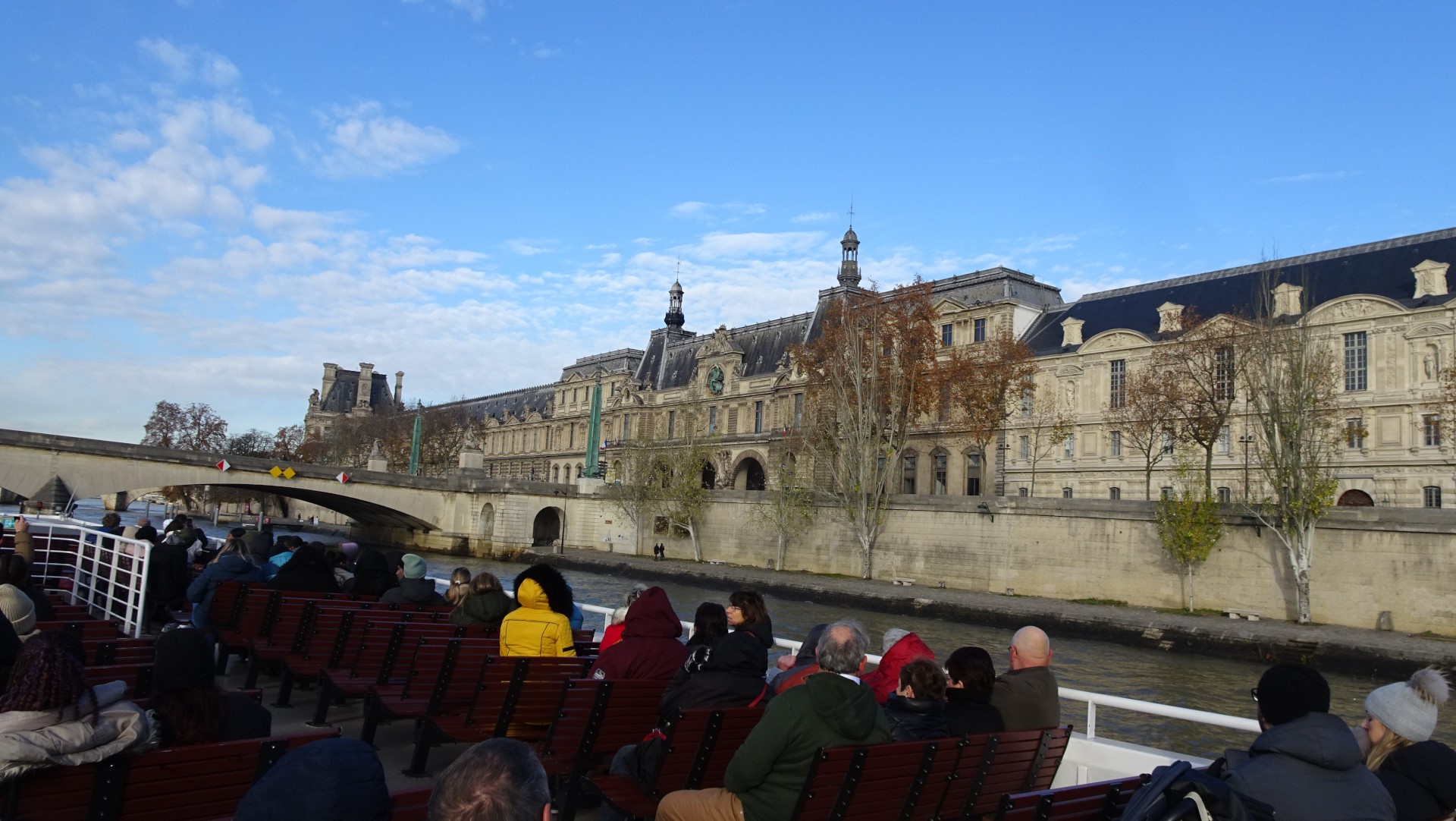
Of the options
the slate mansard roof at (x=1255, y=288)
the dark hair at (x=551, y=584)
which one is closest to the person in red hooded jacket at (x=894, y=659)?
the dark hair at (x=551, y=584)

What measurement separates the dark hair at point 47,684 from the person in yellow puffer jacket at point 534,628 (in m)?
3.05

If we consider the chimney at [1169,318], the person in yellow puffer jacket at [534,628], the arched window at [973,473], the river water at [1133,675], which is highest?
the chimney at [1169,318]

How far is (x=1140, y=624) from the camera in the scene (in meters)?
26.0

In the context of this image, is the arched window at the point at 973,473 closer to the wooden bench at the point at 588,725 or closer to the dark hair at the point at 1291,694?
the wooden bench at the point at 588,725

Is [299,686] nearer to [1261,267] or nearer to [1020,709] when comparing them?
[1020,709]

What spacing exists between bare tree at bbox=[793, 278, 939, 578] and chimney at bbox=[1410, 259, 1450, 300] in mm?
16382

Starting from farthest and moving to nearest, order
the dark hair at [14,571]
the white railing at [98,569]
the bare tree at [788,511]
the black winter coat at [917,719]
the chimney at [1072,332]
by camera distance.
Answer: the chimney at [1072,332] → the bare tree at [788,511] → the white railing at [98,569] → the dark hair at [14,571] → the black winter coat at [917,719]

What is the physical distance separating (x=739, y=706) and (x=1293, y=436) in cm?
2670

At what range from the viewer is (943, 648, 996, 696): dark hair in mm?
5203

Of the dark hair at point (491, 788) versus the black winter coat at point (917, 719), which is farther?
the black winter coat at point (917, 719)

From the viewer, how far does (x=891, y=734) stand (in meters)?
4.79

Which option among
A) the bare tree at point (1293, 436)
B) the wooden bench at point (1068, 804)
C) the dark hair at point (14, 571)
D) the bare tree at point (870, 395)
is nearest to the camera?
the wooden bench at point (1068, 804)

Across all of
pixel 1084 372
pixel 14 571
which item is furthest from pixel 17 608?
pixel 1084 372

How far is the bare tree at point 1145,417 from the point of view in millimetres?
36156
